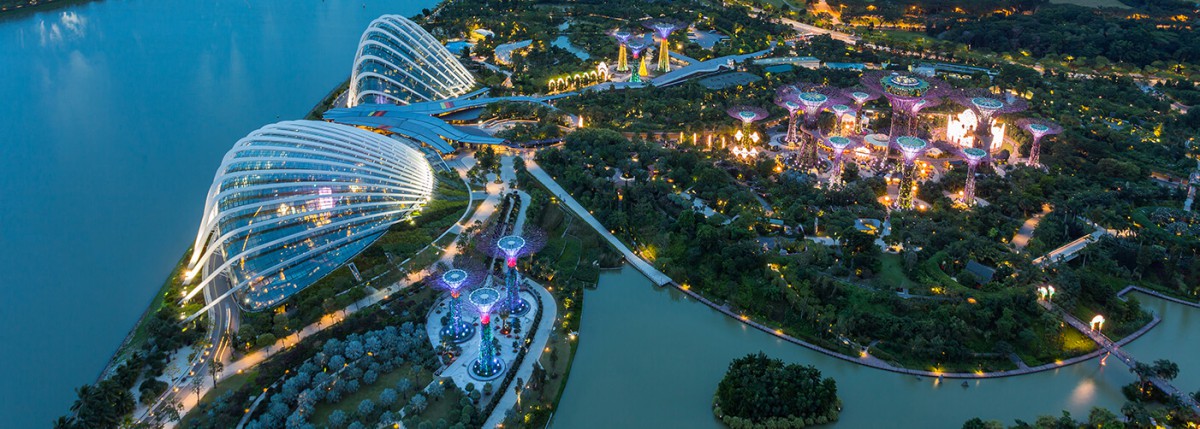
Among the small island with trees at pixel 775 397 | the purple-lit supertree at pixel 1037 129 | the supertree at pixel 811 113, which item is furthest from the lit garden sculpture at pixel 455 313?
the purple-lit supertree at pixel 1037 129

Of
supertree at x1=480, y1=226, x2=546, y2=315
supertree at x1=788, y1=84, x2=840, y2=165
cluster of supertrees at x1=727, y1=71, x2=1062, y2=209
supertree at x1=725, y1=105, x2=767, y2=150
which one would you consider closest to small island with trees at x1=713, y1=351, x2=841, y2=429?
supertree at x1=480, y1=226, x2=546, y2=315

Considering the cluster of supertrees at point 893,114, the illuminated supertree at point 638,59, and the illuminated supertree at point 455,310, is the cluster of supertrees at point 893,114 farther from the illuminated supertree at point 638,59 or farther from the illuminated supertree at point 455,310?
the illuminated supertree at point 455,310

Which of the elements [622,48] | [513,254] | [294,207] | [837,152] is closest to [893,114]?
[837,152]

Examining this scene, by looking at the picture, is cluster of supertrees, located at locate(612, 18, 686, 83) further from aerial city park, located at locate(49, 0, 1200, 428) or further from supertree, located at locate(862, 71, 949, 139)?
supertree, located at locate(862, 71, 949, 139)

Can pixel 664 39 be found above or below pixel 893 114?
above

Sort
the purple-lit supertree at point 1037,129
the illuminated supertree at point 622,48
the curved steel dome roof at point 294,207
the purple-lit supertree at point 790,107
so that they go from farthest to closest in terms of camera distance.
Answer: the illuminated supertree at point 622,48, the purple-lit supertree at point 790,107, the purple-lit supertree at point 1037,129, the curved steel dome roof at point 294,207

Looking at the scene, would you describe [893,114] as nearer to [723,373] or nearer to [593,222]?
[593,222]
